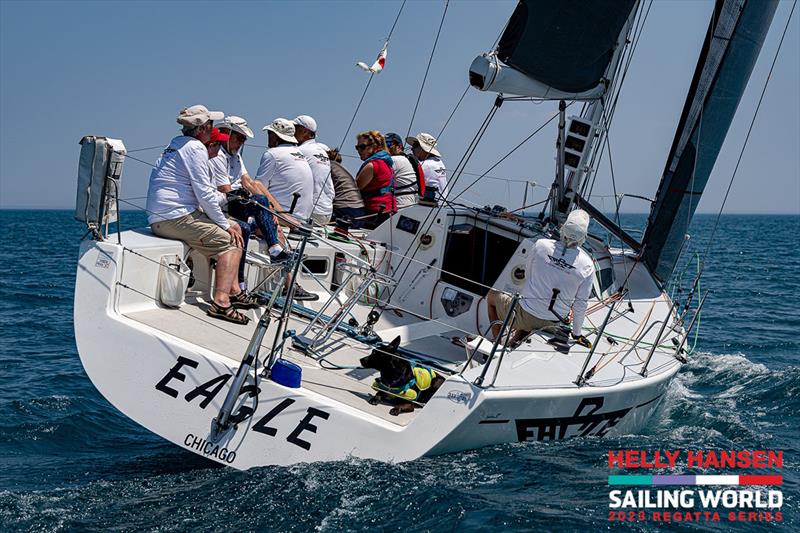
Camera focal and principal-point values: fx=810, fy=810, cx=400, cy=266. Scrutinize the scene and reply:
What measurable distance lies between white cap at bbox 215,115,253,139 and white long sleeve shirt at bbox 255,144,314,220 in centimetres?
66

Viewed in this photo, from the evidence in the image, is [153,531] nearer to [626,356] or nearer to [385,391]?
[385,391]

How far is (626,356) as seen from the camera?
595cm

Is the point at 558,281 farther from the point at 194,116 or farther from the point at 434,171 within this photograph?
the point at 434,171

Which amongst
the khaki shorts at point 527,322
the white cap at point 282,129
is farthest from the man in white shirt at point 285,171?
the khaki shorts at point 527,322

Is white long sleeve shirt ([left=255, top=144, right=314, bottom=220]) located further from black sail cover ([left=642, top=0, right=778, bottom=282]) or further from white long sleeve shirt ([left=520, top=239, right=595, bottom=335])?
black sail cover ([left=642, top=0, right=778, bottom=282])

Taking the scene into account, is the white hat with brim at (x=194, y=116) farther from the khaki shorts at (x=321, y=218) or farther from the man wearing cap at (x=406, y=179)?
the man wearing cap at (x=406, y=179)

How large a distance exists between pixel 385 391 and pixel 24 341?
6378 millimetres

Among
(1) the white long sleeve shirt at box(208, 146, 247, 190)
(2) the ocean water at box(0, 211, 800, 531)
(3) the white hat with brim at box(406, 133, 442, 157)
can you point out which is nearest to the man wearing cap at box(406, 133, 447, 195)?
(3) the white hat with brim at box(406, 133, 442, 157)

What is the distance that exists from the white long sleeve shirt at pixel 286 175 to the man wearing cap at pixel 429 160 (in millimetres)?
2430

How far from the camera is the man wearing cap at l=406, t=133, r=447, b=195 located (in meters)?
9.30

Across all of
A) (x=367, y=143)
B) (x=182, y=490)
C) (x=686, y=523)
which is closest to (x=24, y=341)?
(x=367, y=143)

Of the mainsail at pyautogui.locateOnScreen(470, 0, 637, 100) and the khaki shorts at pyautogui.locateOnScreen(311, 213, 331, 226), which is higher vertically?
the mainsail at pyautogui.locateOnScreen(470, 0, 637, 100)

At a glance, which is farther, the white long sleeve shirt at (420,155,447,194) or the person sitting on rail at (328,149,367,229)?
the white long sleeve shirt at (420,155,447,194)

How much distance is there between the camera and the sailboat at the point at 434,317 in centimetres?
471
